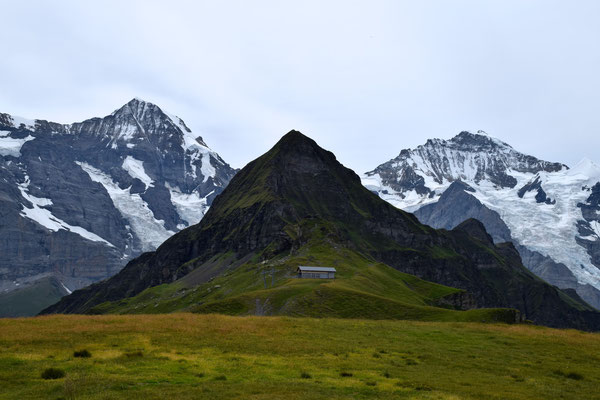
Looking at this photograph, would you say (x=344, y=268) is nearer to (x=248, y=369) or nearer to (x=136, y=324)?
(x=136, y=324)

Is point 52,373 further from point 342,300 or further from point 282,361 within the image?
point 342,300

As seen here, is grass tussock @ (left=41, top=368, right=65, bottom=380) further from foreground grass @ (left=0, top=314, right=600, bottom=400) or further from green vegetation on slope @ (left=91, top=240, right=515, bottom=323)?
green vegetation on slope @ (left=91, top=240, right=515, bottom=323)

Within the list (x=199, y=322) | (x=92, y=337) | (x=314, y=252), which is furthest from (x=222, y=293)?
(x=92, y=337)

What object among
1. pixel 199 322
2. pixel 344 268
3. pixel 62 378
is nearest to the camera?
pixel 62 378

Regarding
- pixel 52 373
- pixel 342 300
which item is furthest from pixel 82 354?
pixel 342 300

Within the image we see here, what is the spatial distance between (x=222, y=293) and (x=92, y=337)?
144m

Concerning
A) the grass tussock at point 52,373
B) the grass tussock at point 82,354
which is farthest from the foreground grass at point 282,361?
the grass tussock at point 82,354

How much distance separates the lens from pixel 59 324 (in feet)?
177

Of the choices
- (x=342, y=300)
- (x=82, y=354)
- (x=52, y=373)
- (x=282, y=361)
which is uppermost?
(x=342, y=300)

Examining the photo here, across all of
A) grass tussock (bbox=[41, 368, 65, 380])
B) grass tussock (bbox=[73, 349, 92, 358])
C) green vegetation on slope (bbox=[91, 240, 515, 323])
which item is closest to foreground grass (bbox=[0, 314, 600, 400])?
grass tussock (bbox=[41, 368, 65, 380])

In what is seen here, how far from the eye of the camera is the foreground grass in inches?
1254

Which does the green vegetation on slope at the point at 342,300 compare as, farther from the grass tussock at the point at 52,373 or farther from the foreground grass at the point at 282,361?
the grass tussock at the point at 52,373

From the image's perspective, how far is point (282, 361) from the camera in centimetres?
4069

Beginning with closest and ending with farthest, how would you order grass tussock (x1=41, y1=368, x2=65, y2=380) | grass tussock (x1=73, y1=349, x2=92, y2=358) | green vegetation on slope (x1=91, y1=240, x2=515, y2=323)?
grass tussock (x1=41, y1=368, x2=65, y2=380)
grass tussock (x1=73, y1=349, x2=92, y2=358)
green vegetation on slope (x1=91, y1=240, x2=515, y2=323)
